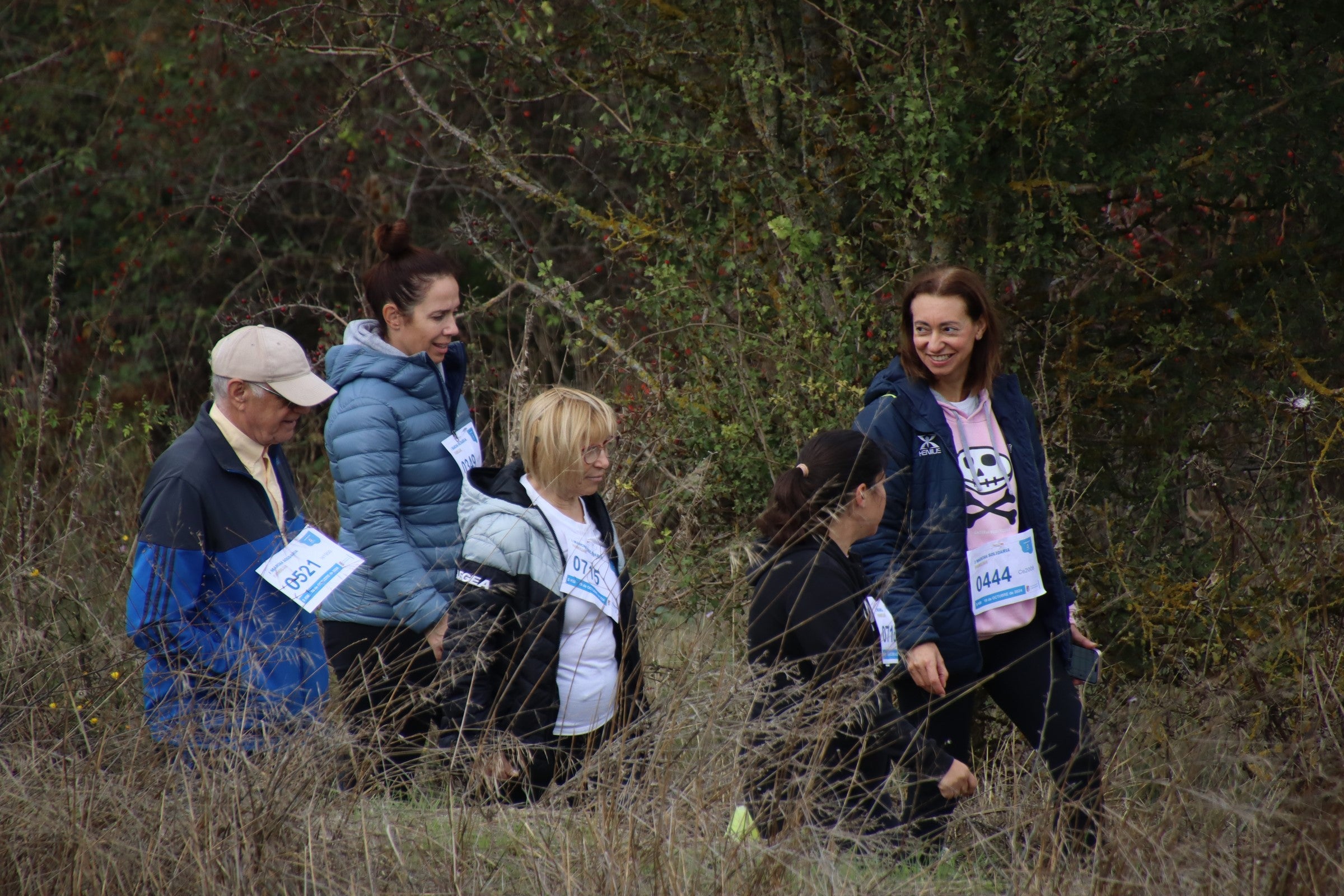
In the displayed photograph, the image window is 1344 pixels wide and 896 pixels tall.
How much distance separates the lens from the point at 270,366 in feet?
10.8

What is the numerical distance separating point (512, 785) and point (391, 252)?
159cm

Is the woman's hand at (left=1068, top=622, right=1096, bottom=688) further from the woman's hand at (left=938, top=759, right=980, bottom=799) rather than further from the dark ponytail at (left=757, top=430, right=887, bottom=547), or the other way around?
the dark ponytail at (left=757, top=430, right=887, bottom=547)

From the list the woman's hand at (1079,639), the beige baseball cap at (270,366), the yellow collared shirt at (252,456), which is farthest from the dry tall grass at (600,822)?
the beige baseball cap at (270,366)

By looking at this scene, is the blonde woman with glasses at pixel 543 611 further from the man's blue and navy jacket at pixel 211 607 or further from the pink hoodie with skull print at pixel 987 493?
the pink hoodie with skull print at pixel 987 493

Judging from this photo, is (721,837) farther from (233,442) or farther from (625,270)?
(625,270)

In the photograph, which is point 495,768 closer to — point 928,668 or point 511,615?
point 511,615

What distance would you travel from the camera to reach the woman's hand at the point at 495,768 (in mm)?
3092

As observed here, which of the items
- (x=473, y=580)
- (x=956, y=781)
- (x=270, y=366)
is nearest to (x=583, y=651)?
(x=473, y=580)

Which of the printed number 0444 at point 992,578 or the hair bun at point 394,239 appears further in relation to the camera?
the hair bun at point 394,239

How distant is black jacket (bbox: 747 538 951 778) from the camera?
2.97 m

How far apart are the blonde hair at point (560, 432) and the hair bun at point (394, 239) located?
81 centimetres

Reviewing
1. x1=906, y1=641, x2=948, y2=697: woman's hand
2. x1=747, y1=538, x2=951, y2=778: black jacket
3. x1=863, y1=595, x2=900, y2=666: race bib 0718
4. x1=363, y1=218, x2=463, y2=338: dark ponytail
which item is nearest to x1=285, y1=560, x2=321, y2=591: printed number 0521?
x1=363, y1=218, x2=463, y2=338: dark ponytail

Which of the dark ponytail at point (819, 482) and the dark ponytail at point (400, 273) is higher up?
the dark ponytail at point (400, 273)

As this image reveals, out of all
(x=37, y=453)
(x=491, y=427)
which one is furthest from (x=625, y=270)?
(x=37, y=453)
